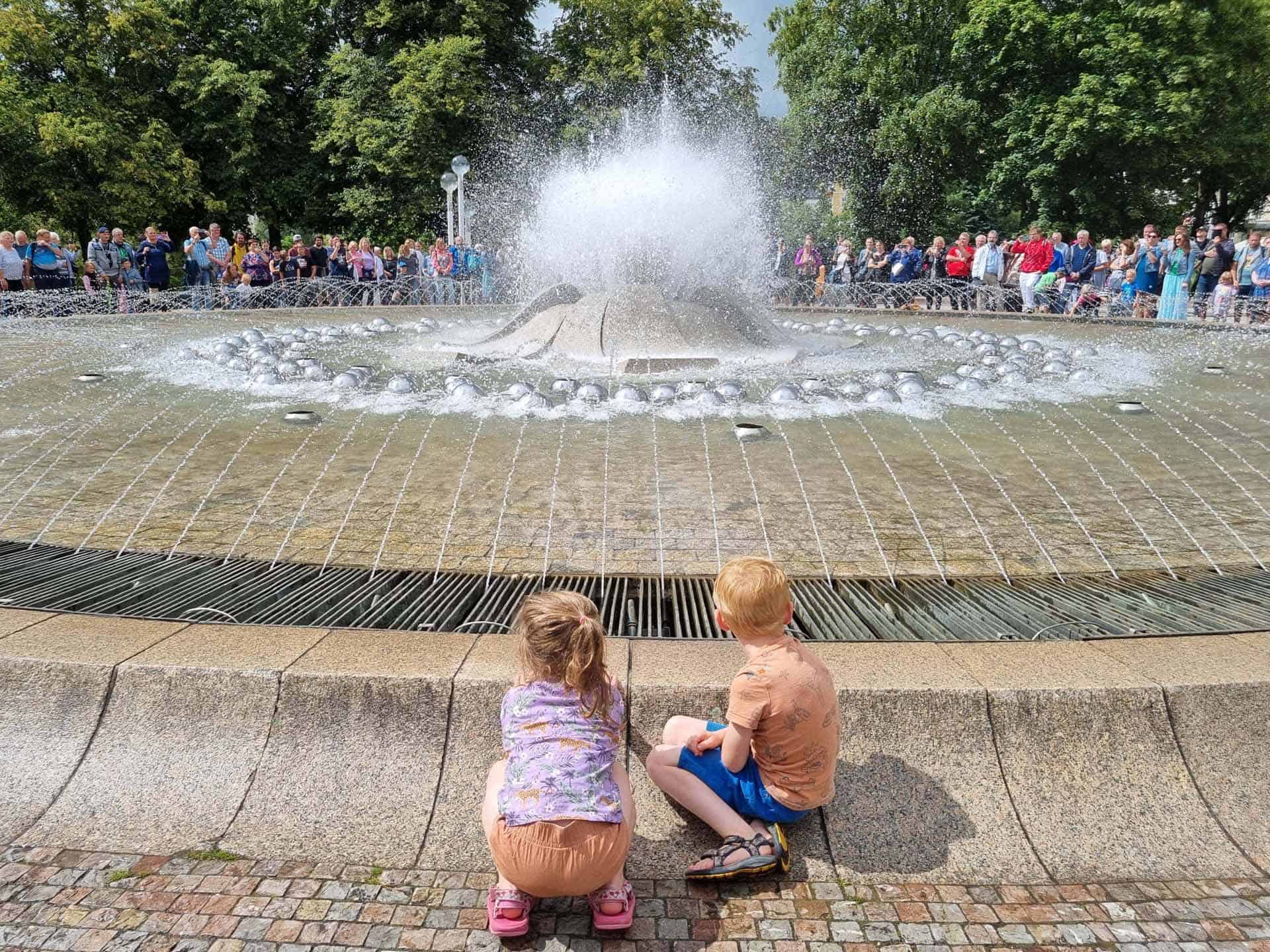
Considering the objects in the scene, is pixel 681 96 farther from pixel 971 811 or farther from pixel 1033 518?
pixel 971 811

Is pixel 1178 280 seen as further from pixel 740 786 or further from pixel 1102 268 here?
pixel 740 786

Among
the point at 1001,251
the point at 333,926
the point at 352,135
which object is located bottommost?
the point at 333,926

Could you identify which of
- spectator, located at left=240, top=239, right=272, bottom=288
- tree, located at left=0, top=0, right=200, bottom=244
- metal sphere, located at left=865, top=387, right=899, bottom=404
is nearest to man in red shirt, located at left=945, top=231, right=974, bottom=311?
metal sphere, located at left=865, top=387, right=899, bottom=404

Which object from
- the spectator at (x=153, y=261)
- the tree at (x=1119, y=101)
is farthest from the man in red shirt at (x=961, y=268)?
the spectator at (x=153, y=261)

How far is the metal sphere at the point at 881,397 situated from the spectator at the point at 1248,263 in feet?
39.5

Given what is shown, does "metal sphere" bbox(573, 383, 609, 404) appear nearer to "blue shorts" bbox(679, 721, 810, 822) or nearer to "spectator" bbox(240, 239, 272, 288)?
"blue shorts" bbox(679, 721, 810, 822)

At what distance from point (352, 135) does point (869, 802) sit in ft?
126

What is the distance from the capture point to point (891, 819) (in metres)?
3.16

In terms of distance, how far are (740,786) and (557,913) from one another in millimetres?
704

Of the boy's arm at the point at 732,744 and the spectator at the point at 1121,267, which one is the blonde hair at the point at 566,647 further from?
the spectator at the point at 1121,267

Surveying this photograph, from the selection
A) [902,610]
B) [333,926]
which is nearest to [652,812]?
[333,926]

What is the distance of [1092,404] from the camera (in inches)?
381

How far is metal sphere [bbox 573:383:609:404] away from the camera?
31.2ft

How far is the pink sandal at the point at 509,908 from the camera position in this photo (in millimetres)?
2607
